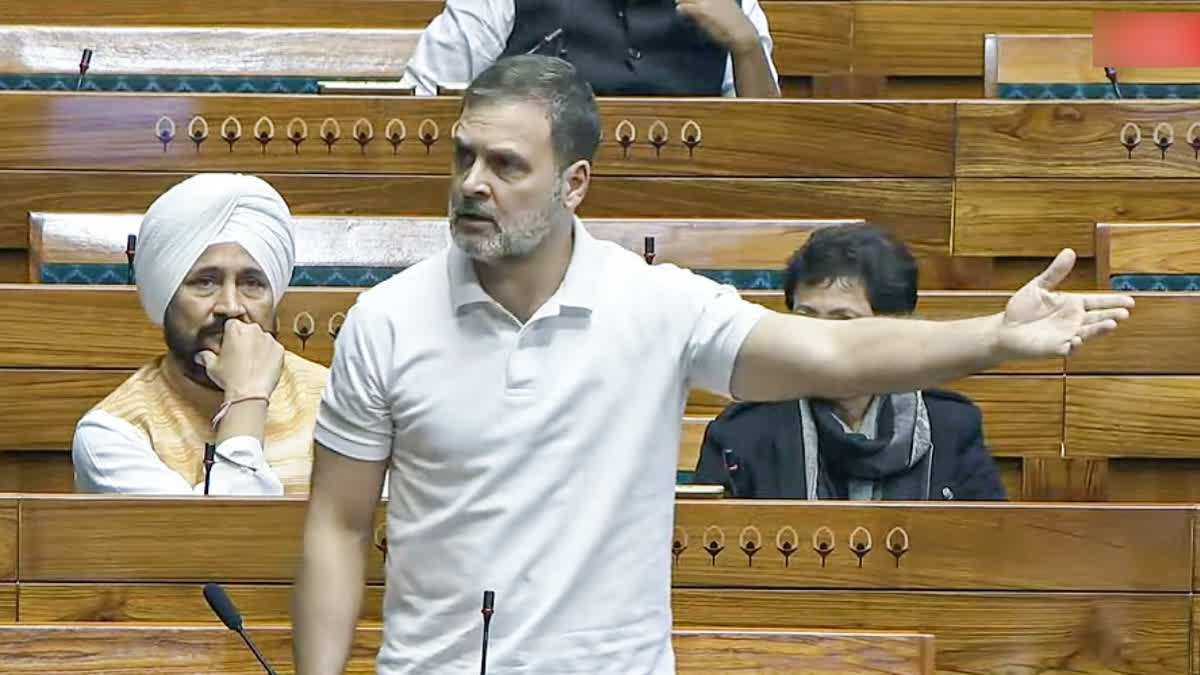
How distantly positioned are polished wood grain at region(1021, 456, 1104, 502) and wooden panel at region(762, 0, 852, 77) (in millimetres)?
740

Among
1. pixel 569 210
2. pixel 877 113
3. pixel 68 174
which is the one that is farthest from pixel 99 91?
pixel 569 210

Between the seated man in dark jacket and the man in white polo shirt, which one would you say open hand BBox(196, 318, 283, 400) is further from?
the man in white polo shirt

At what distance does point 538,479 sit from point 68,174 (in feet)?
3.71

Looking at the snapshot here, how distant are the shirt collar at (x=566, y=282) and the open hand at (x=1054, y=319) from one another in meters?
0.21

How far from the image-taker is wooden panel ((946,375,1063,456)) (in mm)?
2049

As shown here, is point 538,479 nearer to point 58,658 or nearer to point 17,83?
point 58,658

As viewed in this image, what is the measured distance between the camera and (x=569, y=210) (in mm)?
1274

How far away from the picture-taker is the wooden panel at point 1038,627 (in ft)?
5.29

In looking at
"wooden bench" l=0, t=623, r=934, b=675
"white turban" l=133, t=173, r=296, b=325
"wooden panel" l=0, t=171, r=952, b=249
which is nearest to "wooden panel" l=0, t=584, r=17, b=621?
"wooden bench" l=0, t=623, r=934, b=675

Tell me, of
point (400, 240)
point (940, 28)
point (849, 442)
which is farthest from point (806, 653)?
point (940, 28)

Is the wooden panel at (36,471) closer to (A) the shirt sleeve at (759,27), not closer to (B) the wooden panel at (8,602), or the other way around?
(B) the wooden panel at (8,602)

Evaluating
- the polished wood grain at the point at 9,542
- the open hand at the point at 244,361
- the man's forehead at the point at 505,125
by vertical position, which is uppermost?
the man's forehead at the point at 505,125

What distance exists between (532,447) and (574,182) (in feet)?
0.48

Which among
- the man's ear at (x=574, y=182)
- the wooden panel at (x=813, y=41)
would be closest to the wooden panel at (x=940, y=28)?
the wooden panel at (x=813, y=41)
